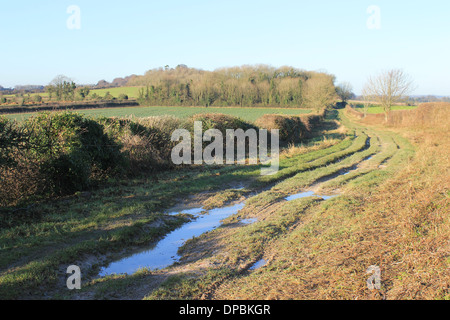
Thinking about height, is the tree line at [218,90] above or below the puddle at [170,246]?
above

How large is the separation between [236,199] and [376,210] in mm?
4508

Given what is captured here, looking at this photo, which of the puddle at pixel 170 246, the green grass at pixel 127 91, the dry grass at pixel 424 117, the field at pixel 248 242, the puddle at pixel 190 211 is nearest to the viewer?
the field at pixel 248 242

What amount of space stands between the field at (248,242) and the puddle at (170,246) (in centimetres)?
18

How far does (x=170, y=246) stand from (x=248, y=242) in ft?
5.71

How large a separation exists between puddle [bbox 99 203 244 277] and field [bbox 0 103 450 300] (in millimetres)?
178

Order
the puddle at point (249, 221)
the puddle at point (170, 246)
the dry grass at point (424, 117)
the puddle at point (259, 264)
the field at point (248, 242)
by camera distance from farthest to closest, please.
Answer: the dry grass at point (424, 117) → the puddle at point (249, 221) → the puddle at point (170, 246) → the puddle at point (259, 264) → the field at point (248, 242)

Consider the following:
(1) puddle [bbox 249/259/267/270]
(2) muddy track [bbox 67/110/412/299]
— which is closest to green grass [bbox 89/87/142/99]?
(2) muddy track [bbox 67/110/412/299]

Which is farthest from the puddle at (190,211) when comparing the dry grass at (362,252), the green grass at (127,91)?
the green grass at (127,91)

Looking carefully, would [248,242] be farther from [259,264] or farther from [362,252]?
[362,252]

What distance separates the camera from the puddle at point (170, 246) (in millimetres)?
6170

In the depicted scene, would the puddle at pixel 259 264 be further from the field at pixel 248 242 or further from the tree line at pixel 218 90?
the tree line at pixel 218 90

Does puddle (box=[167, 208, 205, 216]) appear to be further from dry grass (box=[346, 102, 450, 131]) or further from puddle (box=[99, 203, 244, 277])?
dry grass (box=[346, 102, 450, 131])
